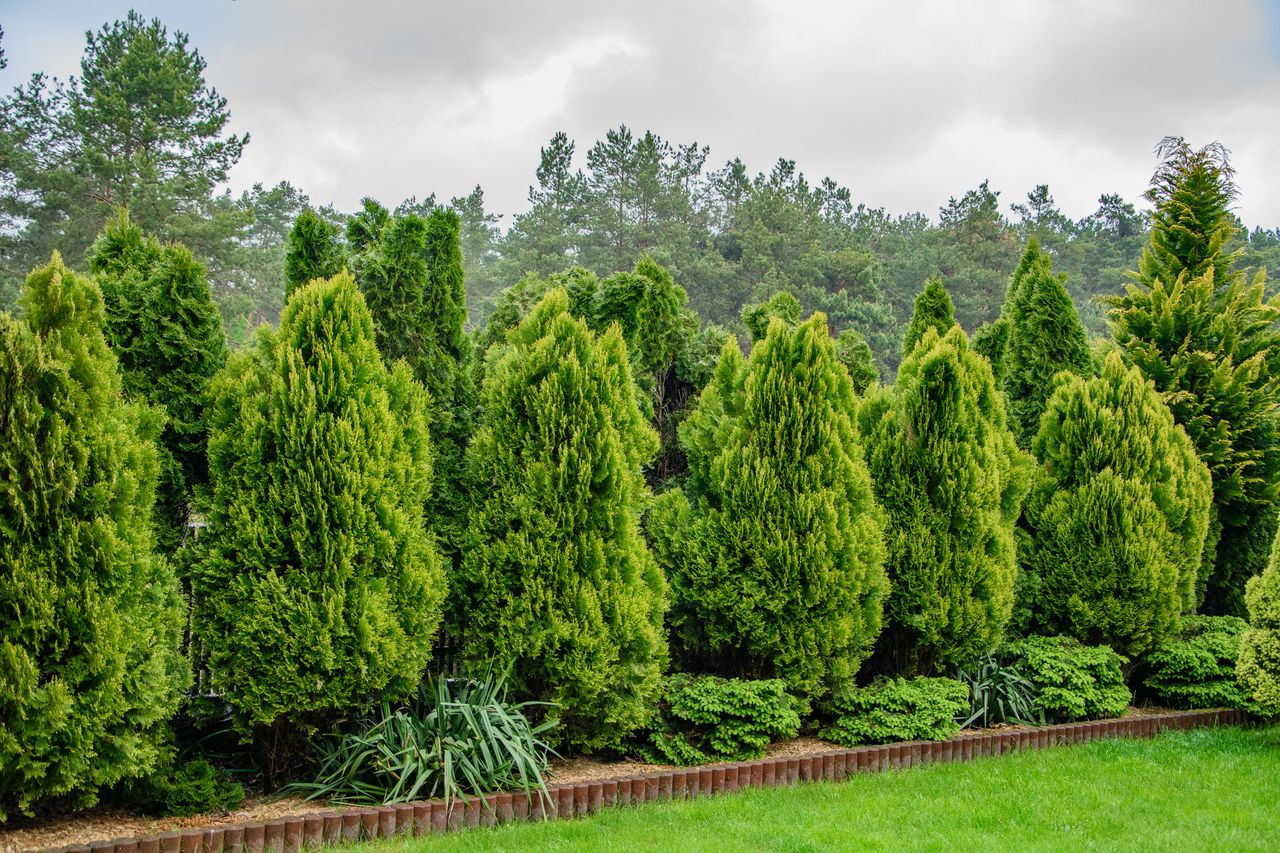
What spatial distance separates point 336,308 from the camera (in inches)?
191

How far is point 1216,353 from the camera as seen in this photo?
30.5 feet

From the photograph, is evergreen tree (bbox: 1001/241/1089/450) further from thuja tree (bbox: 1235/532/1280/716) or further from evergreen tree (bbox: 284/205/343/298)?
evergreen tree (bbox: 284/205/343/298)

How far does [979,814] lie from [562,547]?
9.67 ft

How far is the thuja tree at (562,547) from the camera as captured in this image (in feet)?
17.2

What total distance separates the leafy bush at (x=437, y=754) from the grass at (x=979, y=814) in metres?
0.35

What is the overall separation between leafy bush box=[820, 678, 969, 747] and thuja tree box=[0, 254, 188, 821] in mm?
4467

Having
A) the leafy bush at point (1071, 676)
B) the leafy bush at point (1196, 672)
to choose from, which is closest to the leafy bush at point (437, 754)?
the leafy bush at point (1071, 676)

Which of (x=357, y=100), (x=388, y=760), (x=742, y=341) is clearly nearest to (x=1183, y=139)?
(x=388, y=760)

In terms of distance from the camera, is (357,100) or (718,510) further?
(357,100)

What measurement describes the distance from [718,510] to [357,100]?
14.2 m

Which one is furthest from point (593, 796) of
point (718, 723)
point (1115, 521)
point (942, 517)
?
point (1115, 521)

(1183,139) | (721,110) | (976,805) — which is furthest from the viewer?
(721,110)

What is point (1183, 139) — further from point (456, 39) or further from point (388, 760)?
point (388, 760)

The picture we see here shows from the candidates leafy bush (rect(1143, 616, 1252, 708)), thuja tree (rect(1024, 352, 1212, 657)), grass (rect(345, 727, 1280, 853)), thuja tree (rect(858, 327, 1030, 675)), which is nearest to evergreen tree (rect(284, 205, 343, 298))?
grass (rect(345, 727, 1280, 853))
